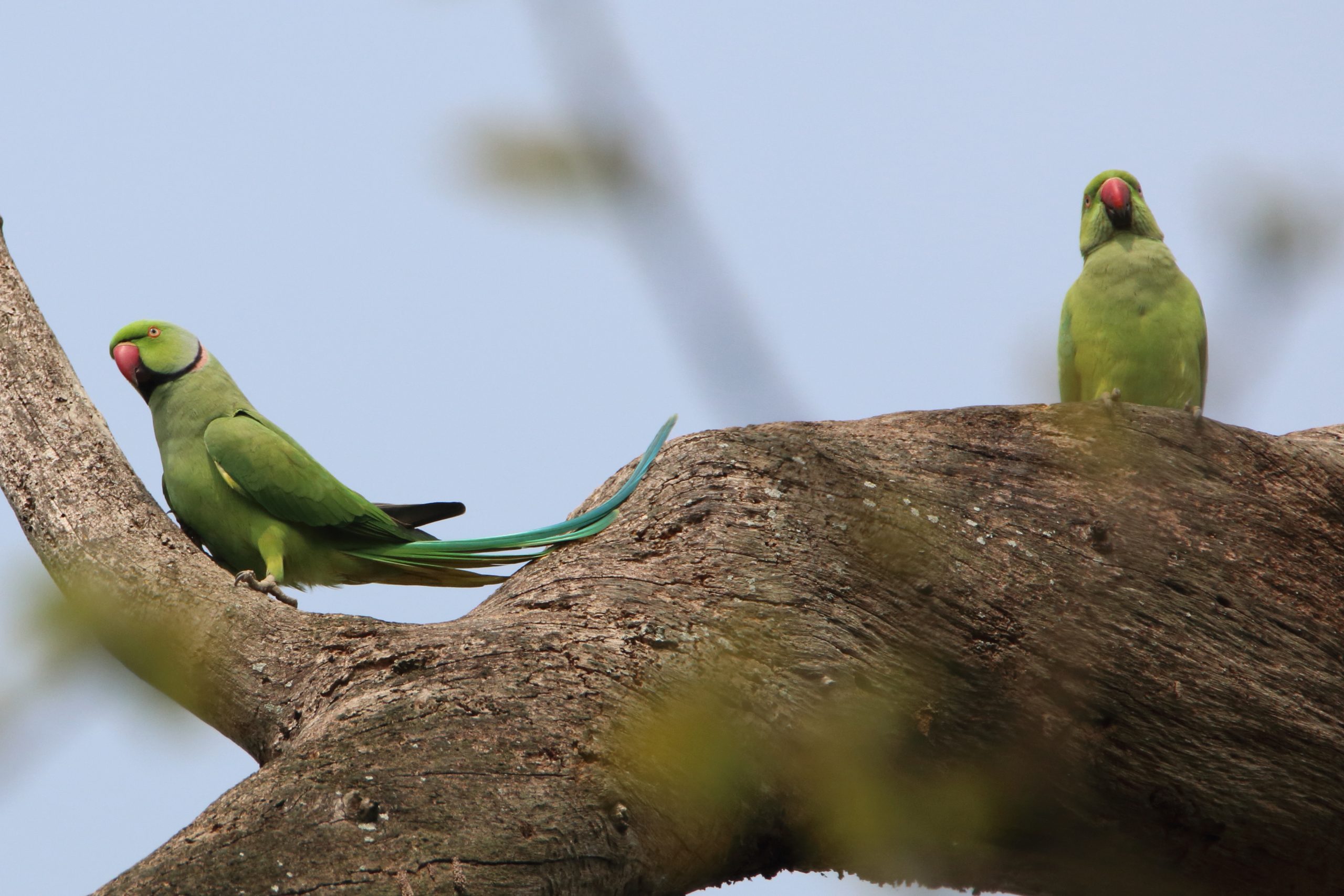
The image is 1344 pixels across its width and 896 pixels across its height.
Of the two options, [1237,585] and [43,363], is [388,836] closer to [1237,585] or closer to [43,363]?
[43,363]

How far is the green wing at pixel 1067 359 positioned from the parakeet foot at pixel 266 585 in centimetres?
293

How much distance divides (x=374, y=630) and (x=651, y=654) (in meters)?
0.66

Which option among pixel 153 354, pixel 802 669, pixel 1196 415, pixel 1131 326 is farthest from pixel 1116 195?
pixel 153 354

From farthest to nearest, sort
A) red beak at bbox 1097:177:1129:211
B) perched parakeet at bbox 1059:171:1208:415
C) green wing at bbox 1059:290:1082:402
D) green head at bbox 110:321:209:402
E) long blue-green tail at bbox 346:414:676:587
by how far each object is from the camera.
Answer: red beak at bbox 1097:177:1129:211 → green wing at bbox 1059:290:1082:402 → perched parakeet at bbox 1059:171:1208:415 → green head at bbox 110:321:209:402 → long blue-green tail at bbox 346:414:676:587

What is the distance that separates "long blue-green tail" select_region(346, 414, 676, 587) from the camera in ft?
11.0

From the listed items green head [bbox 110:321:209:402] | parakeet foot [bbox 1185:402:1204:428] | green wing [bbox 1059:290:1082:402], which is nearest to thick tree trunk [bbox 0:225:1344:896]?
parakeet foot [bbox 1185:402:1204:428]

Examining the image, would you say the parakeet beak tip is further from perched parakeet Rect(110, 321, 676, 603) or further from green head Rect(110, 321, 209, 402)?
green head Rect(110, 321, 209, 402)

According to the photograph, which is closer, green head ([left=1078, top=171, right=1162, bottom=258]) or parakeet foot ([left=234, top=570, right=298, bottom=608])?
parakeet foot ([left=234, top=570, right=298, bottom=608])

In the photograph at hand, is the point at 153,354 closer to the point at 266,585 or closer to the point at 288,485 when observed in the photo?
the point at 288,485

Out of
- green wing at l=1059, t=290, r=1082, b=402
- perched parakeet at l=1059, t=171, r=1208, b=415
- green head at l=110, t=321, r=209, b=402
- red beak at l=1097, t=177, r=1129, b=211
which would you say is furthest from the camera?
red beak at l=1097, t=177, r=1129, b=211

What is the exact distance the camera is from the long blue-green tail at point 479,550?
11.0 ft

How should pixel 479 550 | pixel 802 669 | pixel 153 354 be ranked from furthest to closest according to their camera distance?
pixel 153 354, pixel 479 550, pixel 802 669

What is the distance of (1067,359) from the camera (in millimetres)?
4500

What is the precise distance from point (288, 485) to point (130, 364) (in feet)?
2.95
